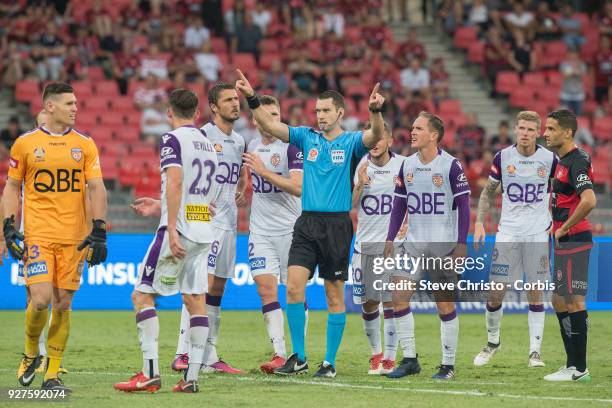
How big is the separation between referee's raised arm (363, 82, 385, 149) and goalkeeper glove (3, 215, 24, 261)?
→ 3.45 m

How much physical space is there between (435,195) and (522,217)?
78.5 inches

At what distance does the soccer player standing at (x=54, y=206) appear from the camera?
1039cm

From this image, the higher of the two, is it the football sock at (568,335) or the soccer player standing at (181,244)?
the soccer player standing at (181,244)

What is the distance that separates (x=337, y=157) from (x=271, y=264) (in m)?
1.67

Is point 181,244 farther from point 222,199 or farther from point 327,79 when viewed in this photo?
point 327,79

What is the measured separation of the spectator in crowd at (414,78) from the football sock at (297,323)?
1703 centimetres

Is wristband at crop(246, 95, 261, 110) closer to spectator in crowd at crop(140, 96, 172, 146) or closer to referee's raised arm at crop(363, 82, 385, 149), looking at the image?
referee's raised arm at crop(363, 82, 385, 149)

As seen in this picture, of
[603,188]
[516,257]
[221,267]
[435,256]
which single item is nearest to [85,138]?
[221,267]

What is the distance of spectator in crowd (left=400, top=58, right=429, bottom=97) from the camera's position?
2825cm

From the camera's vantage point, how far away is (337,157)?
11617 millimetres

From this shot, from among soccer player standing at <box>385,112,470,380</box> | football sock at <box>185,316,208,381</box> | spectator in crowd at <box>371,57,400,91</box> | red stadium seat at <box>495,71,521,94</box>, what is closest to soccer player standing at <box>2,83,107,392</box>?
football sock at <box>185,316,208,381</box>

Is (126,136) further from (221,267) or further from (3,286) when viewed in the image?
(221,267)

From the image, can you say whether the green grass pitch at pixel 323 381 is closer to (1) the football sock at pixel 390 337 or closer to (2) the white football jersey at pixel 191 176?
(1) the football sock at pixel 390 337

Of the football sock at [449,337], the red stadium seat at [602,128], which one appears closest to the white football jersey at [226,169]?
the football sock at [449,337]
